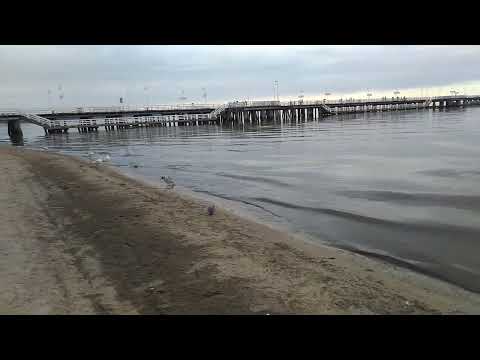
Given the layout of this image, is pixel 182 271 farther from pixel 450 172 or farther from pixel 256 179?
pixel 450 172

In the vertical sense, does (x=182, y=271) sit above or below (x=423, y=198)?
above

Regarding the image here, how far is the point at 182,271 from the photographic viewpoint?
6188 millimetres

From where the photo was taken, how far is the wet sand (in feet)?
16.6

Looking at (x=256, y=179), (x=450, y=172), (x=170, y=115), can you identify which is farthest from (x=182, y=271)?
(x=170, y=115)

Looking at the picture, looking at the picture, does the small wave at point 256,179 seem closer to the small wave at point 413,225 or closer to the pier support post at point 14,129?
the small wave at point 413,225

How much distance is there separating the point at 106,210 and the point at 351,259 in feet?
21.2

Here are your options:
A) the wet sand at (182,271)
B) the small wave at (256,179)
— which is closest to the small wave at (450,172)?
the small wave at (256,179)

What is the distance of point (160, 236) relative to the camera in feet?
26.3

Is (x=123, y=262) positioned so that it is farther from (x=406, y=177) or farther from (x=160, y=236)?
(x=406, y=177)

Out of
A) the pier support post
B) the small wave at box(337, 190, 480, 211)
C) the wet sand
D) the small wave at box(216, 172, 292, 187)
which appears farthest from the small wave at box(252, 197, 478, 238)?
the pier support post

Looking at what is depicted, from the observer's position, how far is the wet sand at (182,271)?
5.05 metres

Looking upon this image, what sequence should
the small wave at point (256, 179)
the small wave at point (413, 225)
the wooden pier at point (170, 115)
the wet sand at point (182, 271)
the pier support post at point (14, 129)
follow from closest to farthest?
1. the wet sand at point (182, 271)
2. the small wave at point (413, 225)
3. the small wave at point (256, 179)
4. the pier support post at point (14, 129)
5. the wooden pier at point (170, 115)
